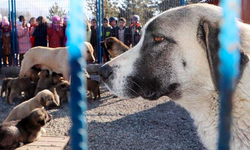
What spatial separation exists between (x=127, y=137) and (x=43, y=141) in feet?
4.59

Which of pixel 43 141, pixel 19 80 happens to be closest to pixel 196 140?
pixel 43 141

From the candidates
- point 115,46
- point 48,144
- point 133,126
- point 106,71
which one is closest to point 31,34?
point 115,46

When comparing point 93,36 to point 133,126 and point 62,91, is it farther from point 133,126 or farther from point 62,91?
point 133,126

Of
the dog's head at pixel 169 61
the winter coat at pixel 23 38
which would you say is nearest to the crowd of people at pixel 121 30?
the winter coat at pixel 23 38

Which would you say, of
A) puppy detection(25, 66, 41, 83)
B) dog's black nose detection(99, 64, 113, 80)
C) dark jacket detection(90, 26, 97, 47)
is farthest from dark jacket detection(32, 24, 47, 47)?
dog's black nose detection(99, 64, 113, 80)

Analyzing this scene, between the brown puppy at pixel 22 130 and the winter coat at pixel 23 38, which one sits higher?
the winter coat at pixel 23 38

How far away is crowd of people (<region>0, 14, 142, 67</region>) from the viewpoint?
35.4ft

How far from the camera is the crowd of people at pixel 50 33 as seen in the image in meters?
10.8

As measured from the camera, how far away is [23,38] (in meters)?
11.7

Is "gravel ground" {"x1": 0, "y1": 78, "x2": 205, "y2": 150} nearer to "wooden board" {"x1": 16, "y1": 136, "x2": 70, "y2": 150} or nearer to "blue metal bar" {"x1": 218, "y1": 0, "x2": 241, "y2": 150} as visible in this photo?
"wooden board" {"x1": 16, "y1": 136, "x2": 70, "y2": 150}

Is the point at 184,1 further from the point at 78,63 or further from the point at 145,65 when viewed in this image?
the point at 78,63

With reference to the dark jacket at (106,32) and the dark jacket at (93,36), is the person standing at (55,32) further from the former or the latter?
the dark jacket at (106,32)

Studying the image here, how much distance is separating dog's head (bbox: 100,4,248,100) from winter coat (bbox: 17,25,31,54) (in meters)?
10.3

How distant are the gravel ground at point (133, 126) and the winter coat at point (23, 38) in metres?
4.92
